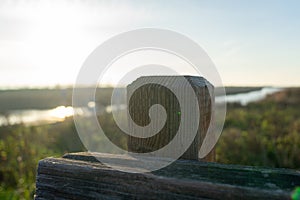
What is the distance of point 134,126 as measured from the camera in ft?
3.89

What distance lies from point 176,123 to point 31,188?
341 cm

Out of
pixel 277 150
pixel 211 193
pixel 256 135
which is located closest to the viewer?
pixel 211 193

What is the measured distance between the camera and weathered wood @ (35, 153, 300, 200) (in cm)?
82

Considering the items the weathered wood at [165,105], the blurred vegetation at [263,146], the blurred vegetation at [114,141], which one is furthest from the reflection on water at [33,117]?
the weathered wood at [165,105]

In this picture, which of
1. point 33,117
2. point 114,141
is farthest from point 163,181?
point 33,117

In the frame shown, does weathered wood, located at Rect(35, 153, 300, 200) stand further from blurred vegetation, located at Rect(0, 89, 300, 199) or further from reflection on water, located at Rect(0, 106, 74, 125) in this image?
reflection on water, located at Rect(0, 106, 74, 125)

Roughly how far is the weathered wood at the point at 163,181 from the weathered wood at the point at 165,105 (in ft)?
0.34

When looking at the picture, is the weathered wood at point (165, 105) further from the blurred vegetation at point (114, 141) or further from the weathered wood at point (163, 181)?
the blurred vegetation at point (114, 141)

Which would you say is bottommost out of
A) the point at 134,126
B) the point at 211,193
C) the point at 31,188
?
the point at 31,188

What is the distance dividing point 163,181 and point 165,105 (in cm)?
31

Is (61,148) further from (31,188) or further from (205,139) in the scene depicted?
(205,139)

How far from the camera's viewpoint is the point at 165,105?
1.12 meters

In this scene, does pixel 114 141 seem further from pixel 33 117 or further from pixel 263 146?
pixel 33 117

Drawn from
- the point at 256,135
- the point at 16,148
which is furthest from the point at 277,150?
the point at 16,148
